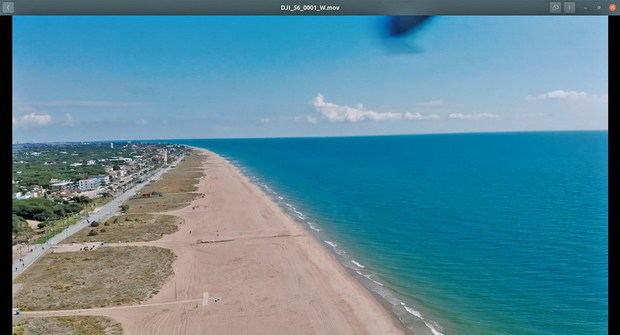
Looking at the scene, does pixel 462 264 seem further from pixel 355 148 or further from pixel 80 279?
pixel 355 148

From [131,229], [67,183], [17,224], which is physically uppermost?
[67,183]

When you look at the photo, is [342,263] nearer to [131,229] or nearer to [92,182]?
[131,229]

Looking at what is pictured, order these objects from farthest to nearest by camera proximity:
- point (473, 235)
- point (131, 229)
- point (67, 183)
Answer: point (473, 235)
point (131, 229)
point (67, 183)

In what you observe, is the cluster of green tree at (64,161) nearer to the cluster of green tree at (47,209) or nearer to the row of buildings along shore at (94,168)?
the row of buildings along shore at (94,168)

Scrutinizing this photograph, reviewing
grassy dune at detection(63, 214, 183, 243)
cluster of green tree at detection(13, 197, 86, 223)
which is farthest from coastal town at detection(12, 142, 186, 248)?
grassy dune at detection(63, 214, 183, 243)

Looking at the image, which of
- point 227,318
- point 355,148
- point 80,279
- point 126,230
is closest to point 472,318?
point 227,318

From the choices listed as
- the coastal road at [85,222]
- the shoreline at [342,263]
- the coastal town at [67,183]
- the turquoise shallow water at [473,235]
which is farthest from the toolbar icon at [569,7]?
the coastal road at [85,222]
